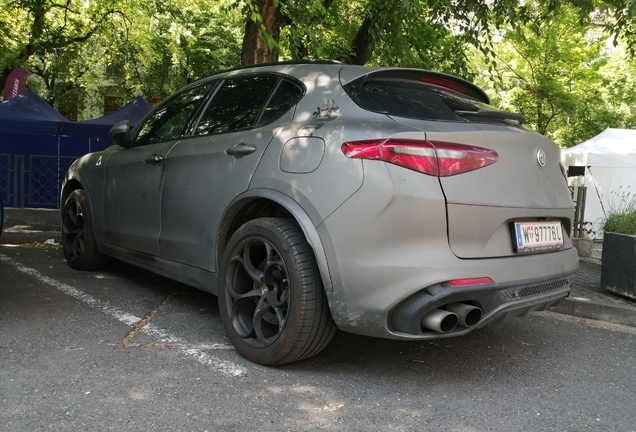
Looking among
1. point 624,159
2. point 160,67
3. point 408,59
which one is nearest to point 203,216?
point 408,59

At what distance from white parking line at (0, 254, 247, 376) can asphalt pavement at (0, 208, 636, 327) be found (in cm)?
181

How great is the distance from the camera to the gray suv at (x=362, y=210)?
284 cm

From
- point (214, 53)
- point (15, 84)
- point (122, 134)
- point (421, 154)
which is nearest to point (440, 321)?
point (421, 154)

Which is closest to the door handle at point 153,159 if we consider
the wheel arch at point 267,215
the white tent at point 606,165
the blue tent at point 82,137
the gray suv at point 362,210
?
the gray suv at point 362,210

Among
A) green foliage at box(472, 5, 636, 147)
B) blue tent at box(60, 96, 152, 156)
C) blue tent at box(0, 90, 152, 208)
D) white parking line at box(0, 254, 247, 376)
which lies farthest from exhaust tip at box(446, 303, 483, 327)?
green foliage at box(472, 5, 636, 147)

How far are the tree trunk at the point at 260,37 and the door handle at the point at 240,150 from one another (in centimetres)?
443

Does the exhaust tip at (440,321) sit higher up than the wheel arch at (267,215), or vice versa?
the wheel arch at (267,215)

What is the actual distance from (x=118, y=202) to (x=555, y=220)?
3.33 metres

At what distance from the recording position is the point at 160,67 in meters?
22.7

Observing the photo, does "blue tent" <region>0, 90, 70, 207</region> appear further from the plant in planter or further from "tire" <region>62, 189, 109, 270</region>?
the plant in planter

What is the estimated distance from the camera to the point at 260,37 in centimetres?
774

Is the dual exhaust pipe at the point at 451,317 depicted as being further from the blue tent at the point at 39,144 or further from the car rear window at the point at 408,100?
the blue tent at the point at 39,144

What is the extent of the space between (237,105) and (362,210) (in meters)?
1.51

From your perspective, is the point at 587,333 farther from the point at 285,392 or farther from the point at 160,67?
the point at 160,67
